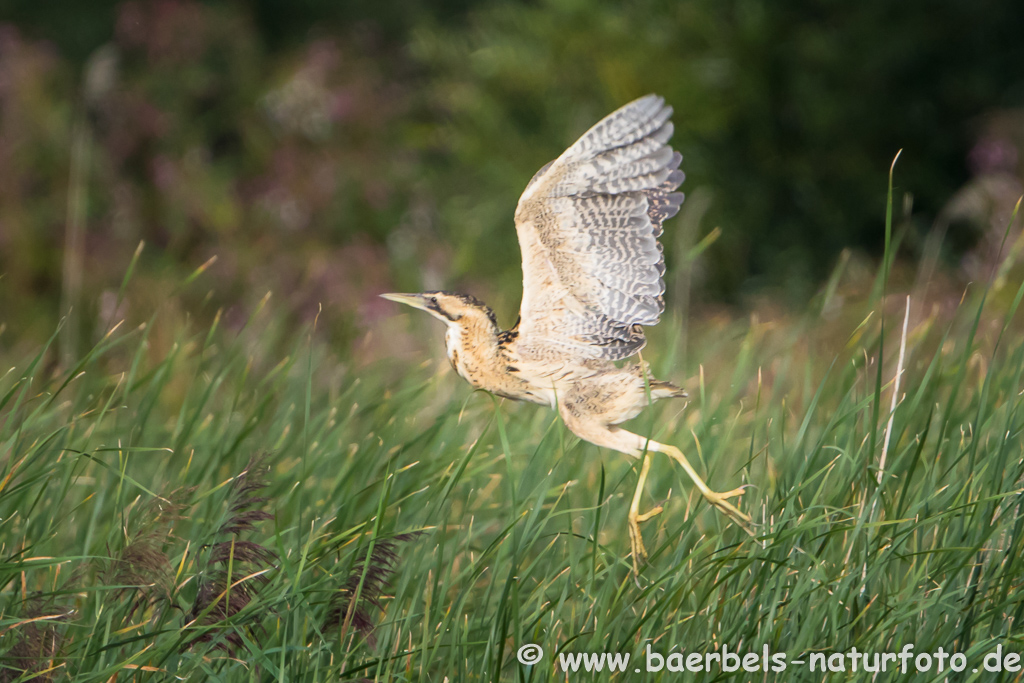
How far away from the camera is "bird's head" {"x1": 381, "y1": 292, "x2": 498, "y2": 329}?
1895mm

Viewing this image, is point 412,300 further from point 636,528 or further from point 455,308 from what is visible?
point 636,528

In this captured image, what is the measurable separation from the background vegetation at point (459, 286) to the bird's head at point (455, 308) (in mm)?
395

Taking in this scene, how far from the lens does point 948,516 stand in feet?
7.29

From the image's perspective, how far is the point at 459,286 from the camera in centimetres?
743

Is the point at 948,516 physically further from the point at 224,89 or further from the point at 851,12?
the point at 224,89

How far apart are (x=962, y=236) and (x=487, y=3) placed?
5.81 m

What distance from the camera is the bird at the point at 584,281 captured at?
1.84 metres

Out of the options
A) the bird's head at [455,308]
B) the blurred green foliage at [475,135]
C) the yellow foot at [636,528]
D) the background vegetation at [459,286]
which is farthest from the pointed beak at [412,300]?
the blurred green foliage at [475,135]

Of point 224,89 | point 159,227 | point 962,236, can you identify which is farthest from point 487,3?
point 962,236

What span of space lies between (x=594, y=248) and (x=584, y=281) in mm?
64

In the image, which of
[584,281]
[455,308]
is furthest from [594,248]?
[455,308]

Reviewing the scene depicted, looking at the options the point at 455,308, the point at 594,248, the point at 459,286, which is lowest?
the point at 459,286

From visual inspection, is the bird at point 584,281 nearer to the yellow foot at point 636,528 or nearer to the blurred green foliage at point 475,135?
the yellow foot at point 636,528

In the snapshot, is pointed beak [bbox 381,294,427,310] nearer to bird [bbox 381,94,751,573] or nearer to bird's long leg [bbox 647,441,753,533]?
bird [bbox 381,94,751,573]
